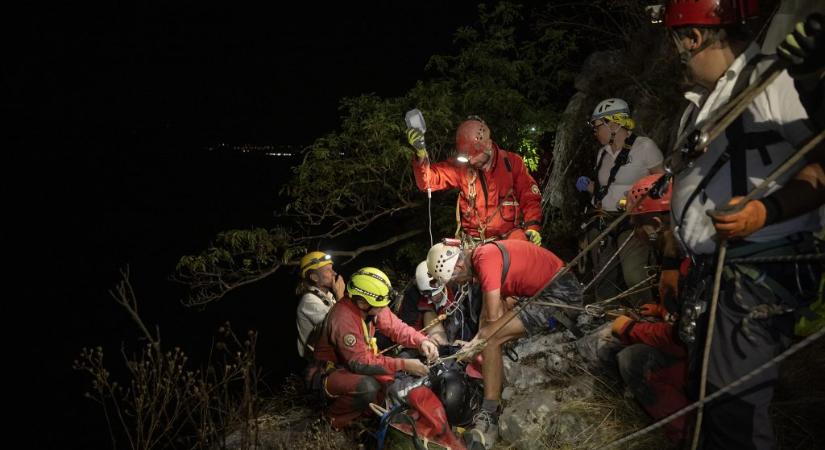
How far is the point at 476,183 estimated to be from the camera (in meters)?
5.83

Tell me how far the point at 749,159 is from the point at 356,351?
354 cm

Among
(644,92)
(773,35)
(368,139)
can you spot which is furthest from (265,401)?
(773,35)

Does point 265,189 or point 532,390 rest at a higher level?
point 532,390

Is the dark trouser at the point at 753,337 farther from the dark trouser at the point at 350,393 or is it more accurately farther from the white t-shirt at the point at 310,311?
the white t-shirt at the point at 310,311

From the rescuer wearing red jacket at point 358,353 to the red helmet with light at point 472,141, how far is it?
5.46 feet

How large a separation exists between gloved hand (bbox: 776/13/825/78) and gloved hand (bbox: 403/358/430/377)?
140 inches

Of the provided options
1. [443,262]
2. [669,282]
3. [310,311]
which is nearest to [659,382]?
[669,282]

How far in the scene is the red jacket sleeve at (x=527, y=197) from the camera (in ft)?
19.0

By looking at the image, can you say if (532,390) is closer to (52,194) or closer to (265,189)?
(265,189)

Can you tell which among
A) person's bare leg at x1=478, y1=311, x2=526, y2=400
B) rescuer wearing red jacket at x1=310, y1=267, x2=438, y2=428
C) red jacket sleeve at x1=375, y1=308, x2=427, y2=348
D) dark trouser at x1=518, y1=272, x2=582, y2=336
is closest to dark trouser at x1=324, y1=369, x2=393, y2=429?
rescuer wearing red jacket at x1=310, y1=267, x2=438, y2=428

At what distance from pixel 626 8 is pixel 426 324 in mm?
5223

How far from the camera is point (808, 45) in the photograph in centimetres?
172

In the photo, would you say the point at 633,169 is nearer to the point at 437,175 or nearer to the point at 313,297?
the point at 437,175

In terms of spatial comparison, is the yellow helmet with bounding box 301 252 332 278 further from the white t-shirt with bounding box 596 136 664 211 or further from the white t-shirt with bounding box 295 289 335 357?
the white t-shirt with bounding box 596 136 664 211
